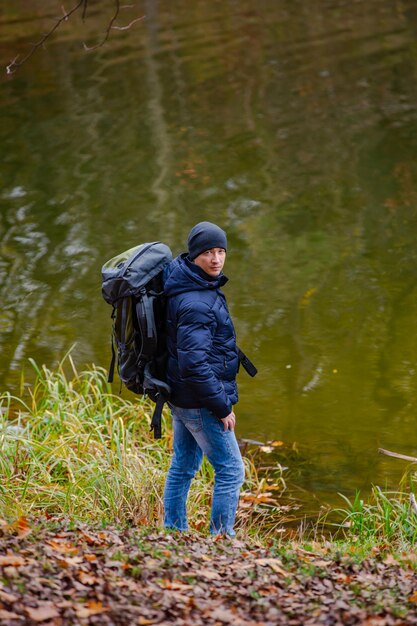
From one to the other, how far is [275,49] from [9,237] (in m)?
12.5

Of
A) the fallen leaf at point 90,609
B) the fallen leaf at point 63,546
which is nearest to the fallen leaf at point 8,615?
the fallen leaf at point 90,609

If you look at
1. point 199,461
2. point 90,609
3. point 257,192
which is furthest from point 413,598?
point 257,192

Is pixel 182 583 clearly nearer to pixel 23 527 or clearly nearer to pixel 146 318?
pixel 23 527

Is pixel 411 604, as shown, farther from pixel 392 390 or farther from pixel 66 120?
pixel 66 120

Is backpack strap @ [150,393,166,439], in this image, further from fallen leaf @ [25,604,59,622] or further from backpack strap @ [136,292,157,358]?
fallen leaf @ [25,604,59,622]

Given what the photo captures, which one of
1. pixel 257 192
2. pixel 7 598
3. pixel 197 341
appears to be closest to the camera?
pixel 7 598

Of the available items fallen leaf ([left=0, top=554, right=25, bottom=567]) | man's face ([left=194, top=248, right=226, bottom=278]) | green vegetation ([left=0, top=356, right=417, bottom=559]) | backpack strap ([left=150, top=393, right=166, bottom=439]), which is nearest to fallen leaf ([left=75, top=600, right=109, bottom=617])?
fallen leaf ([left=0, top=554, right=25, bottom=567])

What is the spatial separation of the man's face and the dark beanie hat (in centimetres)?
2

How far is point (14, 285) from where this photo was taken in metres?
11.5

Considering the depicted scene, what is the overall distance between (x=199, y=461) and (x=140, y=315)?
1064 mm

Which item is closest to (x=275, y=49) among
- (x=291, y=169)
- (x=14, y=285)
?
(x=291, y=169)

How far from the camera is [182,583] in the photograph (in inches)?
175

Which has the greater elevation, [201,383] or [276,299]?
[201,383]

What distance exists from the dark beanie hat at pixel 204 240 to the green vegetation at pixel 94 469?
61.7 inches
